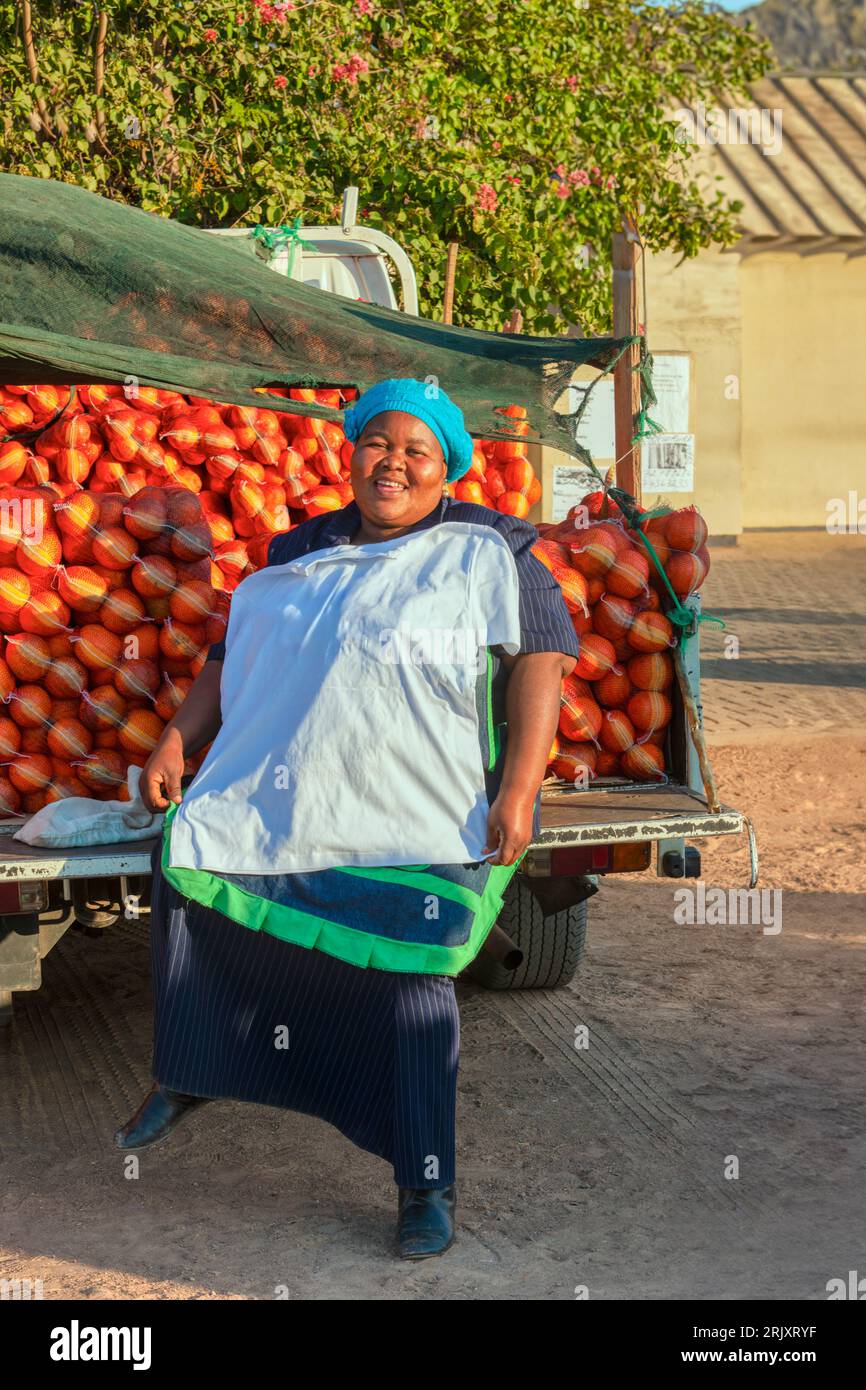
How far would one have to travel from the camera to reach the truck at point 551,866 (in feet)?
12.2

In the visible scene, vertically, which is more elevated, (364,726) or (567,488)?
(567,488)

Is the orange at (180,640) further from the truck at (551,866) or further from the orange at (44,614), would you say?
the truck at (551,866)

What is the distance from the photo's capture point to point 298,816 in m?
3.44

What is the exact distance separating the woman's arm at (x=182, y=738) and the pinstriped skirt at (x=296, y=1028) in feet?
0.49

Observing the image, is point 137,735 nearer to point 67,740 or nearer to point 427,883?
point 67,740

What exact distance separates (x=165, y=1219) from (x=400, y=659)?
4.33 feet

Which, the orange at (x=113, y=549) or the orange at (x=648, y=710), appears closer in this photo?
the orange at (x=113, y=549)

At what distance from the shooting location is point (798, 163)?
686 inches

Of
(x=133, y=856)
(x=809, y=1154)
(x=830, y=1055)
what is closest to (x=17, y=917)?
(x=133, y=856)

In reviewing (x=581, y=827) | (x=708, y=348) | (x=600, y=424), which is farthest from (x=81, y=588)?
(x=708, y=348)

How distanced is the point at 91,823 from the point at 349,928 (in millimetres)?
764

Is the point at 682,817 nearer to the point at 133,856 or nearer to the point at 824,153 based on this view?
the point at 133,856

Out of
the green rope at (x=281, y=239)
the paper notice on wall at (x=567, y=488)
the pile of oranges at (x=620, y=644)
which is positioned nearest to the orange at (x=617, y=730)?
the pile of oranges at (x=620, y=644)

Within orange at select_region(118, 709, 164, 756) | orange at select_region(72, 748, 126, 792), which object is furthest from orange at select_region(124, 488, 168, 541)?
orange at select_region(72, 748, 126, 792)
